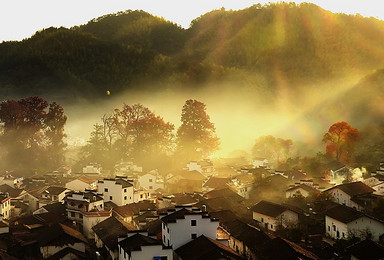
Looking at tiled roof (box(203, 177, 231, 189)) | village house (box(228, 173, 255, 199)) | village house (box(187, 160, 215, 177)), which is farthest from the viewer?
village house (box(187, 160, 215, 177))

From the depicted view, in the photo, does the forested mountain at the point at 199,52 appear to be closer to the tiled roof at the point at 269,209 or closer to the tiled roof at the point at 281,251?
the tiled roof at the point at 269,209

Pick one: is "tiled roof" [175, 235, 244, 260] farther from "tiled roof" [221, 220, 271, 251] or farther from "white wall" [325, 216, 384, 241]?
"white wall" [325, 216, 384, 241]

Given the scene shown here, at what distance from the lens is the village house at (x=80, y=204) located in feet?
72.0

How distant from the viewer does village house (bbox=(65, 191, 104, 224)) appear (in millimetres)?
21938

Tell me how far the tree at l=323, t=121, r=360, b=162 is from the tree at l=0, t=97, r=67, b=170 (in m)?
17.8

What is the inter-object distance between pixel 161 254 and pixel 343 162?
2042cm

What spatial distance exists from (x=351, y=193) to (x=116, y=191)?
10688 millimetres

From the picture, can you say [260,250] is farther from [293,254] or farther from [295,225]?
[295,225]

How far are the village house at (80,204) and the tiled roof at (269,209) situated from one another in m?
6.69

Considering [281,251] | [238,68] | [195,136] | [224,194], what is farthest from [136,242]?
[238,68]

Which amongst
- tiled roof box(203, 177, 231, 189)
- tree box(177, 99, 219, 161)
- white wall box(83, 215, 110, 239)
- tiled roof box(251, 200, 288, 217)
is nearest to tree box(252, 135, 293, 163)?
tree box(177, 99, 219, 161)

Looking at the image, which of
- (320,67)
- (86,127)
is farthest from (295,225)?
(320,67)

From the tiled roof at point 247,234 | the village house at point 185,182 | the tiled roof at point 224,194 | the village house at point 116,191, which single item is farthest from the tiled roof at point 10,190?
the tiled roof at point 247,234

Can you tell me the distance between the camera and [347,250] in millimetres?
16766
